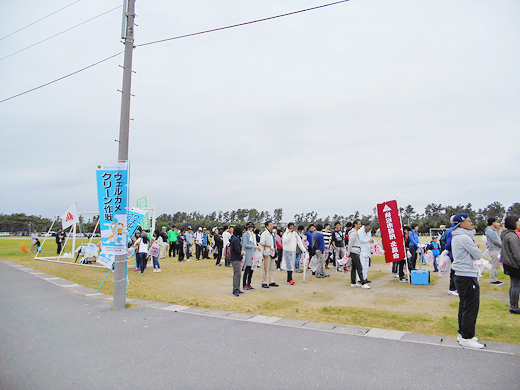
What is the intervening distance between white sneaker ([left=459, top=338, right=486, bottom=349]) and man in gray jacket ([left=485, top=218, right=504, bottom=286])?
17.9ft

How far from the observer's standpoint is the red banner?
393 inches

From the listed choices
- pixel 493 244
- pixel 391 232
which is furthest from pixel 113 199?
pixel 493 244

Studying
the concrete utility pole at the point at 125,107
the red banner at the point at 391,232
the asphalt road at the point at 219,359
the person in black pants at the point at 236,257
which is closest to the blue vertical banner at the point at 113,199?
the concrete utility pole at the point at 125,107

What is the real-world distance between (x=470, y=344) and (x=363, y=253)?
545 cm

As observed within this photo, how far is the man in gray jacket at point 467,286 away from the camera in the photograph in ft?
14.5

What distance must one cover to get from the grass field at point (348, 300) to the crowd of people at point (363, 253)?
0.49 metres

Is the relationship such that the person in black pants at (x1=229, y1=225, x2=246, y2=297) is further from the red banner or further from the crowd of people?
the red banner

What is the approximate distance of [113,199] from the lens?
7309 mm

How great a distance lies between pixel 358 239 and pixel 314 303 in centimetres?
295

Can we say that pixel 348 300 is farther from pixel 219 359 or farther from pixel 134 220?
pixel 134 220

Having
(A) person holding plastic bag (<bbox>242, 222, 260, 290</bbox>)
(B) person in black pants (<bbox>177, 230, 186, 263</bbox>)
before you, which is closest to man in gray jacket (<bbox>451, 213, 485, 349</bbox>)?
(A) person holding plastic bag (<bbox>242, 222, 260, 290</bbox>)

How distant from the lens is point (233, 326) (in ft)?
18.1

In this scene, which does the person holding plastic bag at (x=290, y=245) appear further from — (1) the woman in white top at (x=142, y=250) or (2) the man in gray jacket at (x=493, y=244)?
(1) the woman in white top at (x=142, y=250)

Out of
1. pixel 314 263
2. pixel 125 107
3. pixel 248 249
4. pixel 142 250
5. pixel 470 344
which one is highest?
pixel 125 107
